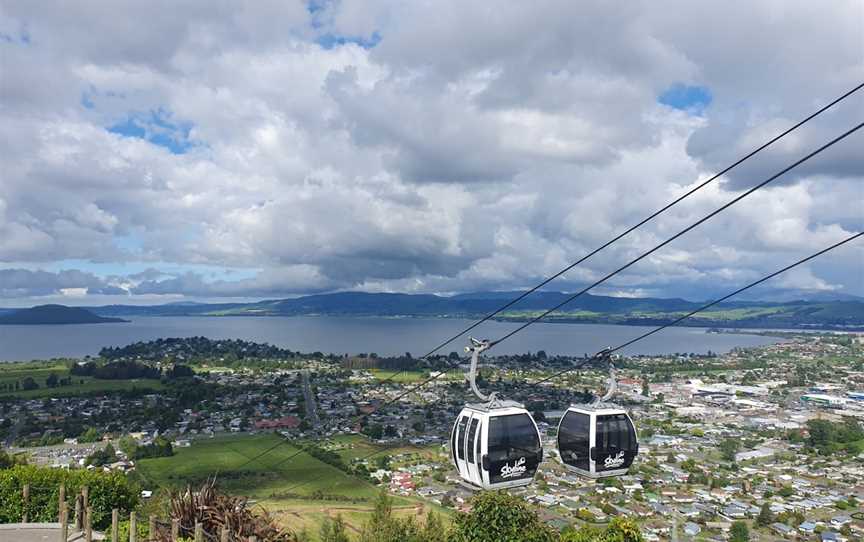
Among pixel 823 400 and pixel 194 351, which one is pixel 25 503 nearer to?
pixel 823 400

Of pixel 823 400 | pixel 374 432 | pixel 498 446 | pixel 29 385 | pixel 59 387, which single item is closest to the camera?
pixel 498 446

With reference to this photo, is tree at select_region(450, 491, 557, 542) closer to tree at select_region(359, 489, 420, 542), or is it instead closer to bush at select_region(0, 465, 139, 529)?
tree at select_region(359, 489, 420, 542)

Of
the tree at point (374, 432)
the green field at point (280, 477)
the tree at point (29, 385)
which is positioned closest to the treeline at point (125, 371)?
the tree at point (29, 385)

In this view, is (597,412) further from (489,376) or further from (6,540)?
(489,376)

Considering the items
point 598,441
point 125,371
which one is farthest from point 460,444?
point 125,371

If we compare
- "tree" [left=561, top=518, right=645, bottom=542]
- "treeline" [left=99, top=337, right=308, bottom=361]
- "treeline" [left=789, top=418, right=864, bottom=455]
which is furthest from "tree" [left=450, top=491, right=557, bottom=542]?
"treeline" [left=99, top=337, right=308, bottom=361]

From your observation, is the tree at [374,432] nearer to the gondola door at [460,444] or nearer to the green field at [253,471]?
the green field at [253,471]

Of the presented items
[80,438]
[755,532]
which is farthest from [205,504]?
[80,438]
